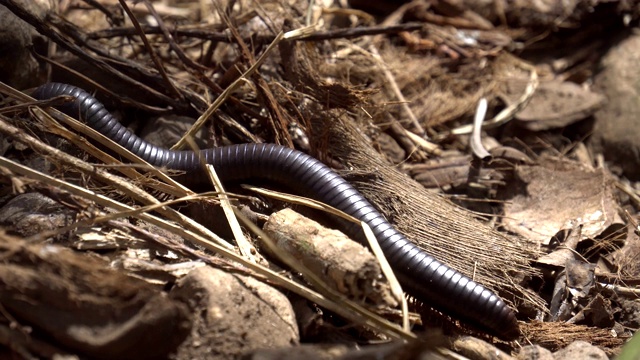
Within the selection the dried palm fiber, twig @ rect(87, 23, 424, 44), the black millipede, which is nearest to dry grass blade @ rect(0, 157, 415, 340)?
the black millipede

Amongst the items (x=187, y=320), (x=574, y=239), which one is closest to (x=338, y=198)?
(x=187, y=320)

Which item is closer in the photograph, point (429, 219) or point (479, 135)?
point (429, 219)

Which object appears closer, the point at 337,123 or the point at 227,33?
the point at 337,123

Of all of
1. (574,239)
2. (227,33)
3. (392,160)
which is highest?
(227,33)

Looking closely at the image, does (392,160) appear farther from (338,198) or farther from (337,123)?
(338,198)

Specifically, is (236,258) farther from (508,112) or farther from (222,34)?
(508,112)

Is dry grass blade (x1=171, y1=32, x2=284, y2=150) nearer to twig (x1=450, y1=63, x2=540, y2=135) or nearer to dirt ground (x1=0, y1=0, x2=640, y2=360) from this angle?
dirt ground (x1=0, y1=0, x2=640, y2=360)

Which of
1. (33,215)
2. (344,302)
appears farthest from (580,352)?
(33,215)
